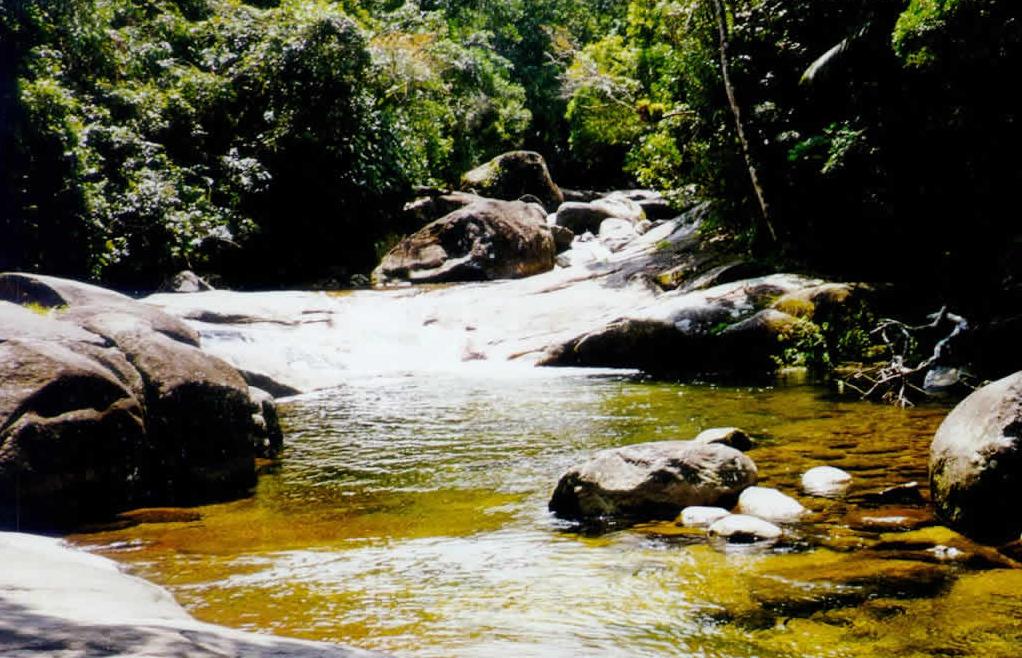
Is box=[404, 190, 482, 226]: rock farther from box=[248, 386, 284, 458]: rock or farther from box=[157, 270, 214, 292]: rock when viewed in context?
box=[248, 386, 284, 458]: rock

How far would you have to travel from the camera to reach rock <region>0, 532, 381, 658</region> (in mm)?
2736

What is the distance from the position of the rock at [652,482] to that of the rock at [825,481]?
474 mm

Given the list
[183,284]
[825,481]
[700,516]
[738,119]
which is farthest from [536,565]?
[183,284]

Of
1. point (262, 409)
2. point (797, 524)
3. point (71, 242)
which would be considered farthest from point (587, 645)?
point (71, 242)

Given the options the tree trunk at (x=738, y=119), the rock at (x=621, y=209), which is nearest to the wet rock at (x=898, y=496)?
the tree trunk at (x=738, y=119)

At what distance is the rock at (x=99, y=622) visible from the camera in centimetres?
274

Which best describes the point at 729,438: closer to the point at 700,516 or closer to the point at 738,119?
the point at 700,516

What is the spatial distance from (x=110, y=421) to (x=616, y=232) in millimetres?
22128

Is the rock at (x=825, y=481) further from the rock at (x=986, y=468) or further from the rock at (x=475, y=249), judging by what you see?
the rock at (x=475, y=249)

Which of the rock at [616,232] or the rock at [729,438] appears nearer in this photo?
the rock at [729,438]

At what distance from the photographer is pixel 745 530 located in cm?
543

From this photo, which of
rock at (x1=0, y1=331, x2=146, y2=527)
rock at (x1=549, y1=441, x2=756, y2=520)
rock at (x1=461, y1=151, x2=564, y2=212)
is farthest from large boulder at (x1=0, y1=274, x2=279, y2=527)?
rock at (x1=461, y1=151, x2=564, y2=212)

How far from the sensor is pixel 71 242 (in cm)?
1628

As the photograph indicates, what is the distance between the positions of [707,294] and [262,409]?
816 cm
